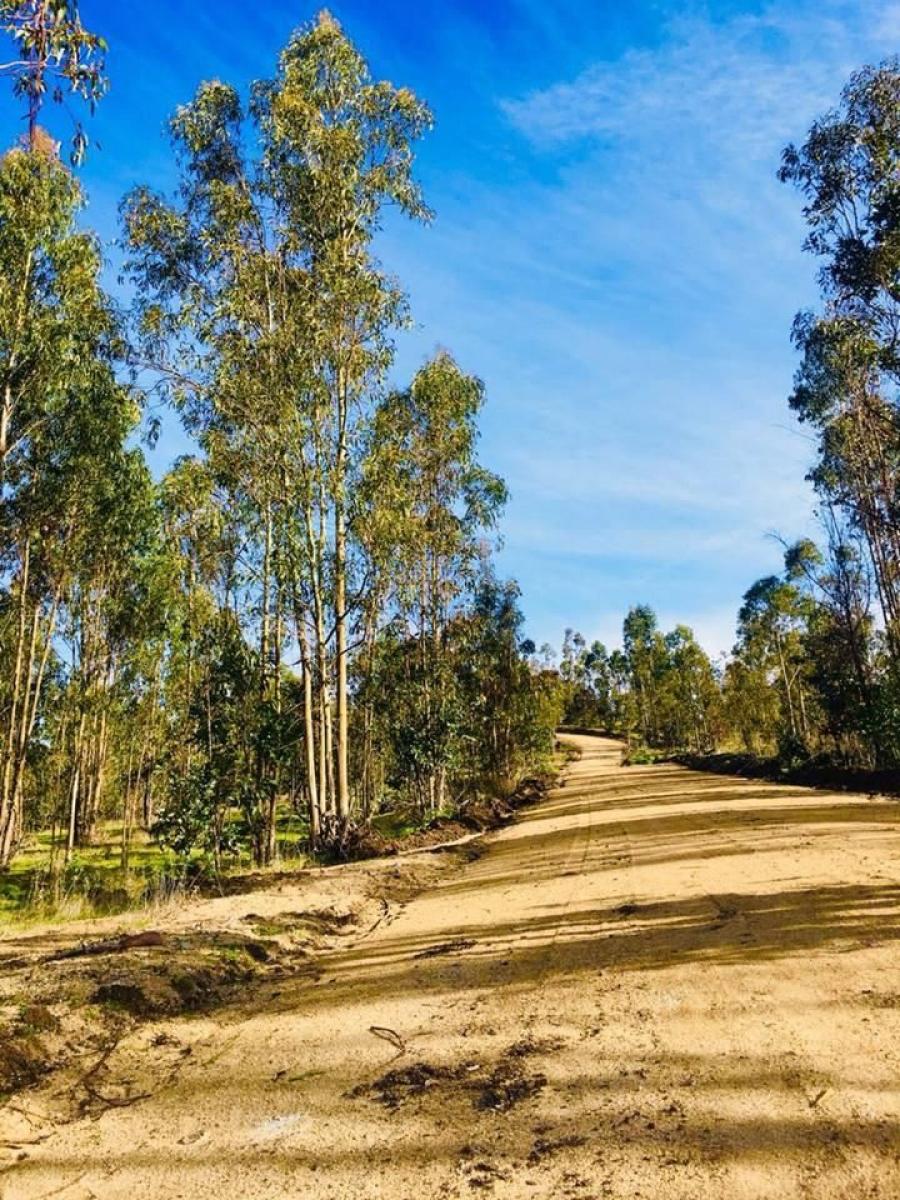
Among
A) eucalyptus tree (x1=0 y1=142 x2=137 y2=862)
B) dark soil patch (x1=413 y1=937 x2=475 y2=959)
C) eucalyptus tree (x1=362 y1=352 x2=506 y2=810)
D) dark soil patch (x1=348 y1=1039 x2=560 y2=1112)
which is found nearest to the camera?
dark soil patch (x1=348 y1=1039 x2=560 y2=1112)

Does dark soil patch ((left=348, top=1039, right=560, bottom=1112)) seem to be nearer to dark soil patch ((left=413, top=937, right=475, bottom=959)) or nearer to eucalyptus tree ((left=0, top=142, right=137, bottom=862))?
dark soil patch ((left=413, top=937, right=475, bottom=959))

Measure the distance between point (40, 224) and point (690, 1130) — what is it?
18619 mm

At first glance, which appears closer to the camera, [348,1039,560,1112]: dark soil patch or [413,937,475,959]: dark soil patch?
[348,1039,560,1112]: dark soil patch

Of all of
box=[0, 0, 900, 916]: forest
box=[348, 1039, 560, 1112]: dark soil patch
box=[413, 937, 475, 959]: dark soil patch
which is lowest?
box=[413, 937, 475, 959]: dark soil patch

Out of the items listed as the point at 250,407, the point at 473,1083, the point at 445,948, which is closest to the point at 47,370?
the point at 250,407

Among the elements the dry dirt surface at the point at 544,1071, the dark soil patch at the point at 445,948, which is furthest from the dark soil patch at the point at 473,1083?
the dark soil patch at the point at 445,948

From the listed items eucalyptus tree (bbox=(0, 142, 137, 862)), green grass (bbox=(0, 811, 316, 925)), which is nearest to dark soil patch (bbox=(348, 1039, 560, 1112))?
green grass (bbox=(0, 811, 316, 925))

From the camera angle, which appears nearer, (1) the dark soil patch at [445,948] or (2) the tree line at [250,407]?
(1) the dark soil patch at [445,948]

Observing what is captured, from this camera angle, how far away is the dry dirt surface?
244 centimetres

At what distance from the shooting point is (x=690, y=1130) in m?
2.55

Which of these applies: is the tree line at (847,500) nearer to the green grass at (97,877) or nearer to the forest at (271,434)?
the forest at (271,434)

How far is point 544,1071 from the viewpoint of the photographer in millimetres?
3201

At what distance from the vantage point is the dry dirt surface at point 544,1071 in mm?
2438

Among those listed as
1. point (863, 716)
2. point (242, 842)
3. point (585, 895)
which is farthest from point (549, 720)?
point (585, 895)
